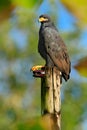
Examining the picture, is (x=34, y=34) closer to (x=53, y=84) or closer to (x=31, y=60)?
(x=31, y=60)

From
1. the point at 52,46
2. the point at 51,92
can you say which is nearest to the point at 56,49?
the point at 52,46

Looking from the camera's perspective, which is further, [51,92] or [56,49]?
[56,49]

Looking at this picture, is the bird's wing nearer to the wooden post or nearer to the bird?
the bird

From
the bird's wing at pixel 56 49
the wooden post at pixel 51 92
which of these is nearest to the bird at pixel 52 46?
the bird's wing at pixel 56 49

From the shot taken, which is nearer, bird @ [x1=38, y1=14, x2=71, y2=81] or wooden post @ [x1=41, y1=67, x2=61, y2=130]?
wooden post @ [x1=41, y1=67, x2=61, y2=130]

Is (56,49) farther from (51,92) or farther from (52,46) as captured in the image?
(51,92)

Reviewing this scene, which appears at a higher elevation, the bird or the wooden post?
the wooden post

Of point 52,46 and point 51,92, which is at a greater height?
point 51,92

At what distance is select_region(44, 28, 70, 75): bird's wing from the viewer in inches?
123

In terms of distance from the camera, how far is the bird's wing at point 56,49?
313cm

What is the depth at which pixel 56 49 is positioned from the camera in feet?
11.1

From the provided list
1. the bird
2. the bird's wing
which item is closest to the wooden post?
the bird's wing

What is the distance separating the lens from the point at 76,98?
9984 millimetres

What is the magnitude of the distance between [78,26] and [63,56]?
283cm
